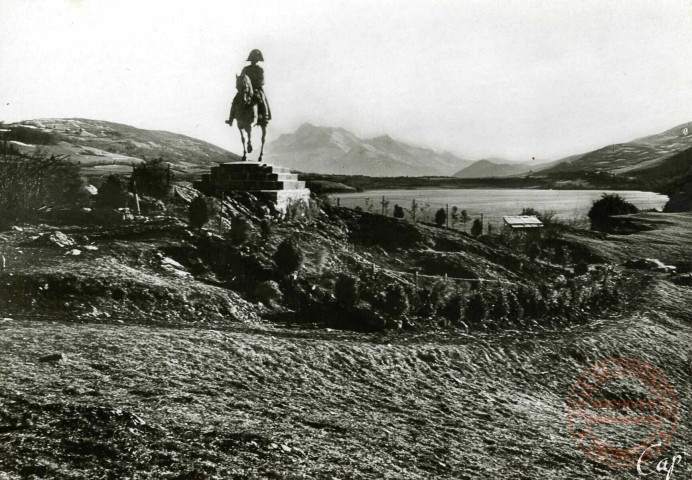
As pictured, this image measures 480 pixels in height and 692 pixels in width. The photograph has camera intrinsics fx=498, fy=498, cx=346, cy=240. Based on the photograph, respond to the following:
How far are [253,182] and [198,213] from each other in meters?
2.61

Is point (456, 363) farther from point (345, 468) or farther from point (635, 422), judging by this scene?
point (345, 468)

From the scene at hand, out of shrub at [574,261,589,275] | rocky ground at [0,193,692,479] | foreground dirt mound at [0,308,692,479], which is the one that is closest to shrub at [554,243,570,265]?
shrub at [574,261,589,275]

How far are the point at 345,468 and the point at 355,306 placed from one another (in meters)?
5.51

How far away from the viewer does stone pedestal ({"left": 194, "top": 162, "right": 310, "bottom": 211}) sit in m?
14.3

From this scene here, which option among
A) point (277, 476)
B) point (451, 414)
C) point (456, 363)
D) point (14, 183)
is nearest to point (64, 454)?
point (277, 476)

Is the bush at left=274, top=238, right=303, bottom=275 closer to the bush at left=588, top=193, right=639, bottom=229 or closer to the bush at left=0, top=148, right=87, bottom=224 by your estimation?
the bush at left=0, top=148, right=87, bottom=224

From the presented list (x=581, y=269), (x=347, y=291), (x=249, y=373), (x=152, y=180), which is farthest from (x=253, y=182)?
(x=581, y=269)

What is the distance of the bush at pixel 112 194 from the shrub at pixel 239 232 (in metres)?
3.91

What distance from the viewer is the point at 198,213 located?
1216cm

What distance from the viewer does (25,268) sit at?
28.8 ft

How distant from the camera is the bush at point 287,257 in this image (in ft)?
36.3

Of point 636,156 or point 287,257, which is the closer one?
point 287,257

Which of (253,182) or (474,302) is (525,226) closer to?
(474,302)

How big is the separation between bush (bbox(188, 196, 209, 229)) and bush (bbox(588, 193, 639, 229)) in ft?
83.5
